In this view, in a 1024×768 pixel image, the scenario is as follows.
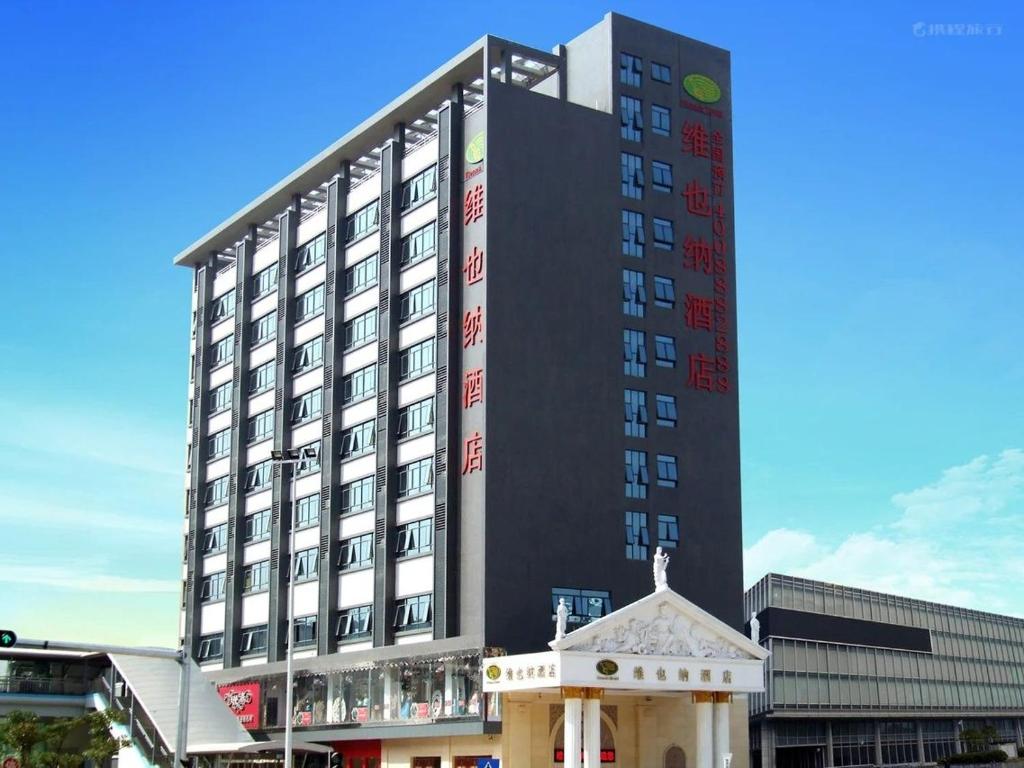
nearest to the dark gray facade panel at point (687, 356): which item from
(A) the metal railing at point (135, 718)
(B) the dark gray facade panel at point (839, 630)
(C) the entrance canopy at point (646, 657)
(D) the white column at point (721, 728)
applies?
(C) the entrance canopy at point (646, 657)

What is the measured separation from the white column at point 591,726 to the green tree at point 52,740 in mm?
28282

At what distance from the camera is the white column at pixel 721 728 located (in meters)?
59.4

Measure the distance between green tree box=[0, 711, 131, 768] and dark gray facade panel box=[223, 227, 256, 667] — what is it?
30.4 ft

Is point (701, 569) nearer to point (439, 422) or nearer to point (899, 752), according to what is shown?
point (439, 422)

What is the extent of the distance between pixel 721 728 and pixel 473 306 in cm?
2282

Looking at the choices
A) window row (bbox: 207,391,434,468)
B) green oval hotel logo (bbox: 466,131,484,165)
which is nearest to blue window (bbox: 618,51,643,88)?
green oval hotel logo (bbox: 466,131,484,165)

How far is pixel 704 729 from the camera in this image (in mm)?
59281

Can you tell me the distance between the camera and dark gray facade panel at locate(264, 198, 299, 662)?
7706cm

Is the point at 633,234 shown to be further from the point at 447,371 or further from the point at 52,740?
the point at 52,740

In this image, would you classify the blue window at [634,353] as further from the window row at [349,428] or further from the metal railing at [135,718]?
the metal railing at [135,718]

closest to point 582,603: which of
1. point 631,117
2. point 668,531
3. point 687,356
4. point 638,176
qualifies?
point 668,531

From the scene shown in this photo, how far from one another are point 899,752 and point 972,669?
14442 millimetres

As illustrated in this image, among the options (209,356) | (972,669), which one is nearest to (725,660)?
(209,356)

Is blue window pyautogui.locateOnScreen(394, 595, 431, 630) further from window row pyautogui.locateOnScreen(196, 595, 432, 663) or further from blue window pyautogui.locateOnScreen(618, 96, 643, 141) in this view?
blue window pyautogui.locateOnScreen(618, 96, 643, 141)
